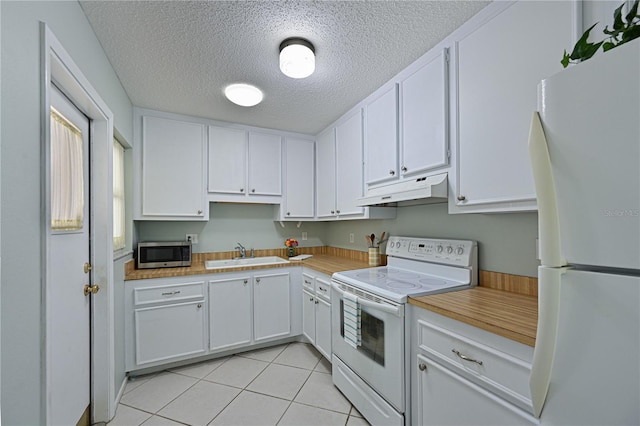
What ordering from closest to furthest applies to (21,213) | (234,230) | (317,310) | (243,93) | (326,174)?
(21,213) → (243,93) → (317,310) → (326,174) → (234,230)

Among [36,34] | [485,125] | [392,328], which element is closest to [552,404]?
[392,328]

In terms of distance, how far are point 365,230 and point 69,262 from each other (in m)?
2.39

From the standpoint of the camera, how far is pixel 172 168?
2717mm

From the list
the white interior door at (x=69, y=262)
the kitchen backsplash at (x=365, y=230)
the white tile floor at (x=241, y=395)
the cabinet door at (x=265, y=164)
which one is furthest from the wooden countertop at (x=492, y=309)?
the cabinet door at (x=265, y=164)

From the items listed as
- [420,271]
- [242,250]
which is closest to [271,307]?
[242,250]

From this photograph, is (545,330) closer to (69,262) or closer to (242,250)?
(69,262)

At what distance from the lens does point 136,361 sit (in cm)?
228

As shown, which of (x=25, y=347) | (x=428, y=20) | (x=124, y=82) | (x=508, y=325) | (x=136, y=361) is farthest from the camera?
(x=136, y=361)

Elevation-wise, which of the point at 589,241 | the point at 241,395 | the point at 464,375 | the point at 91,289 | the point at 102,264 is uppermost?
the point at 589,241

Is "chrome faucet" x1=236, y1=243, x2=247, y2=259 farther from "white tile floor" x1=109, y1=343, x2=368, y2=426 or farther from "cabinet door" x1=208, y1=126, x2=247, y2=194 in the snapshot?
"white tile floor" x1=109, y1=343, x2=368, y2=426

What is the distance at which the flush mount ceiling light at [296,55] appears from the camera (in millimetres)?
1658

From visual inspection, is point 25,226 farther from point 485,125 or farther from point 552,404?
point 485,125

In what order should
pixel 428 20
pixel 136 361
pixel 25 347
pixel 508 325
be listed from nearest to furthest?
pixel 25 347 < pixel 508 325 < pixel 428 20 < pixel 136 361

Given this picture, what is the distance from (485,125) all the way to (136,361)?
121 inches
